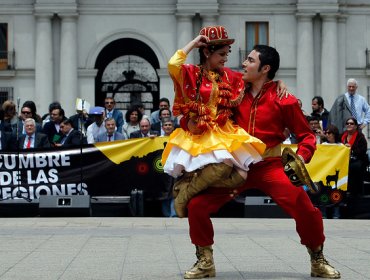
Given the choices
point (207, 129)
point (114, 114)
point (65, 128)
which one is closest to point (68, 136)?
point (65, 128)

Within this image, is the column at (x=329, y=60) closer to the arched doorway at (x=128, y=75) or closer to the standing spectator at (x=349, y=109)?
the arched doorway at (x=128, y=75)

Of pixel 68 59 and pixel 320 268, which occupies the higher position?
pixel 68 59

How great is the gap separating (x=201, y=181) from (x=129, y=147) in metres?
9.57

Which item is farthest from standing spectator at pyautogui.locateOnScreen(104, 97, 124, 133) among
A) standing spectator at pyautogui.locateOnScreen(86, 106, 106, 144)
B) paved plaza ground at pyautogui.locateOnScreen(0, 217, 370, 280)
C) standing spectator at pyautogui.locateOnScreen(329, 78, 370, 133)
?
paved plaza ground at pyautogui.locateOnScreen(0, 217, 370, 280)

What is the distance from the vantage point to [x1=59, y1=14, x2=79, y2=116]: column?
43562mm

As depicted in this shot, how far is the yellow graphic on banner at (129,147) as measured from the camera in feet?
61.8

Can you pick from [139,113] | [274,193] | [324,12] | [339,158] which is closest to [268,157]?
[274,193]

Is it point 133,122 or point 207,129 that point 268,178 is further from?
point 133,122

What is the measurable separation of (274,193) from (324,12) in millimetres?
34823

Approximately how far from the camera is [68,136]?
19906 millimetres

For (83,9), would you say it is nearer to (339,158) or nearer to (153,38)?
(153,38)

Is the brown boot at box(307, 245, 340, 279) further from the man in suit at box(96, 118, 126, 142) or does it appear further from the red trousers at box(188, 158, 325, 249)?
→ the man in suit at box(96, 118, 126, 142)

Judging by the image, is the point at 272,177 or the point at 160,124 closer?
the point at 272,177

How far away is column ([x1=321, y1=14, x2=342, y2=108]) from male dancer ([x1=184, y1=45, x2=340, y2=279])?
34.4m
